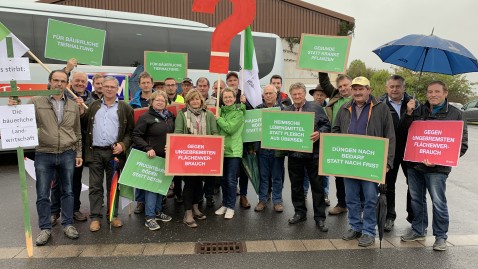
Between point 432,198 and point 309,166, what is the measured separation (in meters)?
1.46

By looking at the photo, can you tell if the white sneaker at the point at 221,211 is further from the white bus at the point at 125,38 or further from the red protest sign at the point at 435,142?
the white bus at the point at 125,38

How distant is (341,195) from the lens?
527 cm

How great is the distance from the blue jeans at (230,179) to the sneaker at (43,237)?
7.51 ft

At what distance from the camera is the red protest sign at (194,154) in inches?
173

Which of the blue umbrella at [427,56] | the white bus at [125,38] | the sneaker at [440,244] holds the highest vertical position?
the white bus at [125,38]

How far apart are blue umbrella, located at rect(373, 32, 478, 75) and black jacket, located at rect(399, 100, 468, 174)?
2.06 ft

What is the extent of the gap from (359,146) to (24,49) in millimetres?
3858

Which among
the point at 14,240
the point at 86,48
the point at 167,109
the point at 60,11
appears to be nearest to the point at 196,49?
the point at 60,11

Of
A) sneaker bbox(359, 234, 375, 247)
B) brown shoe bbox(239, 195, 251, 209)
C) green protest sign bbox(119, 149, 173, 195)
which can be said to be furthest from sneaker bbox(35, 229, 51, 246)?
sneaker bbox(359, 234, 375, 247)

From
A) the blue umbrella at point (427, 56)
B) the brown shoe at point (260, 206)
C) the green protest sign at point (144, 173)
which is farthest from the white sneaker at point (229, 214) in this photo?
the blue umbrella at point (427, 56)

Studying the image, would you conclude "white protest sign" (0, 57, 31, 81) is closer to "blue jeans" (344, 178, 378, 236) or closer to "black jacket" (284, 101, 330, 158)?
"black jacket" (284, 101, 330, 158)

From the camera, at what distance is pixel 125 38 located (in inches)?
388

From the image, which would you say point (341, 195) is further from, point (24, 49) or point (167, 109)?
point (24, 49)

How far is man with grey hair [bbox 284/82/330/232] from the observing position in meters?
4.60
